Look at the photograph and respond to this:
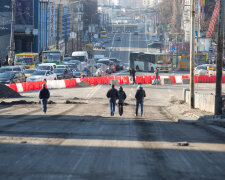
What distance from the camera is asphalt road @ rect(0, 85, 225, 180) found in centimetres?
954

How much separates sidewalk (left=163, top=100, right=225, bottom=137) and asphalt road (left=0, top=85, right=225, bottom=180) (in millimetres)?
673

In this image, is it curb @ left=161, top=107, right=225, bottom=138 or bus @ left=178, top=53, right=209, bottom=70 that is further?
bus @ left=178, top=53, right=209, bottom=70

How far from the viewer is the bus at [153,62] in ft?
218

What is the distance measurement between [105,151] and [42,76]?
32494mm

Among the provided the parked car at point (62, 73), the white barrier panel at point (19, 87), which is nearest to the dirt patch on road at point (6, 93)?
the white barrier panel at point (19, 87)

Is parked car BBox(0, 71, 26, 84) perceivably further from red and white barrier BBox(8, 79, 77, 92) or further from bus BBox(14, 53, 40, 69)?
bus BBox(14, 53, 40, 69)

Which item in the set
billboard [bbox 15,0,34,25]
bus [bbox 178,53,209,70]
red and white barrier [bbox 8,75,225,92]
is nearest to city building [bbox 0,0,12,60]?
billboard [bbox 15,0,34,25]

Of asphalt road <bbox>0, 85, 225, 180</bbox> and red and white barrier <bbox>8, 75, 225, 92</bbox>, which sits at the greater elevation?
asphalt road <bbox>0, 85, 225, 180</bbox>

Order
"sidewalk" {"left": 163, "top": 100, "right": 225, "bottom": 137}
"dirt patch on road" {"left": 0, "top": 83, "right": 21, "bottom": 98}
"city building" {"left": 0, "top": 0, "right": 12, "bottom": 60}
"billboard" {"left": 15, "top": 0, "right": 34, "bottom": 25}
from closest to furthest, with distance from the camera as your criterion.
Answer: "sidewalk" {"left": 163, "top": 100, "right": 225, "bottom": 137}, "dirt patch on road" {"left": 0, "top": 83, "right": 21, "bottom": 98}, "city building" {"left": 0, "top": 0, "right": 12, "bottom": 60}, "billboard" {"left": 15, "top": 0, "right": 34, "bottom": 25}

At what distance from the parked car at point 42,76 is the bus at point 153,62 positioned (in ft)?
80.2

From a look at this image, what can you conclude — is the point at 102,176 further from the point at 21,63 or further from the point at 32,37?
the point at 32,37

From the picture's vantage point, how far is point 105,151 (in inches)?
472

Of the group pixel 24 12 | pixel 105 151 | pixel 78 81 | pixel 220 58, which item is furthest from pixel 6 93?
pixel 24 12

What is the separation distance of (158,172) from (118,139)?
15.3 ft
